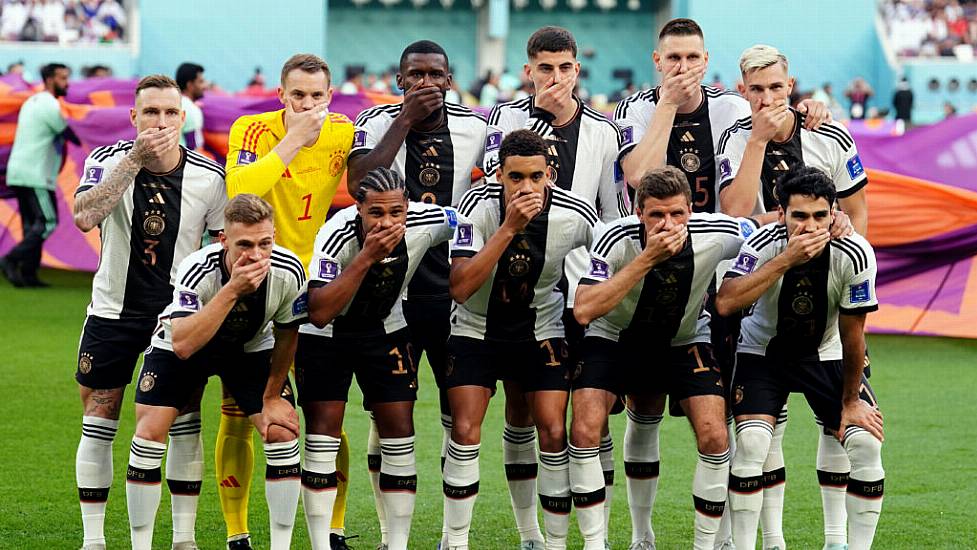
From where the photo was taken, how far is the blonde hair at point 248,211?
5.18 meters

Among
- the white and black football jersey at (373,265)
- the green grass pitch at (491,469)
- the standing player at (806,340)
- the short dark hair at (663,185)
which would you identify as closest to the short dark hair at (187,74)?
the green grass pitch at (491,469)

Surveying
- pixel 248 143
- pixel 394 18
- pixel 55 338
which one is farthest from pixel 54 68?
pixel 394 18

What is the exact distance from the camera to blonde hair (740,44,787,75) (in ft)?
19.5

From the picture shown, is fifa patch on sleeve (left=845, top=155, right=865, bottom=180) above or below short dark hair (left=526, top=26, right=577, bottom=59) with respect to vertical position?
below

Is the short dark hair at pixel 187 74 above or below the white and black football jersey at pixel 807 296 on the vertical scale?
above

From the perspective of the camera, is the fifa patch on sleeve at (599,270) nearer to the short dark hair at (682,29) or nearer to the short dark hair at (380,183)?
the short dark hair at (380,183)

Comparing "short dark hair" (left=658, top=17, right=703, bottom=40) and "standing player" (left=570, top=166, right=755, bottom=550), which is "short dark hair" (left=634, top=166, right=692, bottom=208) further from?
"short dark hair" (left=658, top=17, right=703, bottom=40)

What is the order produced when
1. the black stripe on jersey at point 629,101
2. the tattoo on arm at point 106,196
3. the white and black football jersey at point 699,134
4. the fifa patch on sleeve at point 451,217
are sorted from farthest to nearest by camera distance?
the black stripe on jersey at point 629,101, the white and black football jersey at point 699,134, the fifa patch on sleeve at point 451,217, the tattoo on arm at point 106,196

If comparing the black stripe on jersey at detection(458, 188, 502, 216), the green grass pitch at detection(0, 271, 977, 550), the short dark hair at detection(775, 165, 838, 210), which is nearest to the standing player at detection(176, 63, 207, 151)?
the green grass pitch at detection(0, 271, 977, 550)

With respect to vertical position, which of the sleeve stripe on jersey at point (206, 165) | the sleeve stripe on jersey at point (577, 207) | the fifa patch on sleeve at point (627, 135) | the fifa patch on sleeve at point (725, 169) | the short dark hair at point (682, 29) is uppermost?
the short dark hair at point (682, 29)

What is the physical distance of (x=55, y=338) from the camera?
11391 millimetres

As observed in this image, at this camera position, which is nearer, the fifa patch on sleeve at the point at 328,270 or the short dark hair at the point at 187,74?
the fifa patch on sleeve at the point at 328,270

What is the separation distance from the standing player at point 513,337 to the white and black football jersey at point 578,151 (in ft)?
0.80

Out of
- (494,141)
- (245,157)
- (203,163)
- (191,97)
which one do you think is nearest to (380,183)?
(494,141)
